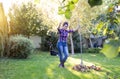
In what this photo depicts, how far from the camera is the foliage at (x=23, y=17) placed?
1939cm

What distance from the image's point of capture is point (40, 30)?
68.1ft

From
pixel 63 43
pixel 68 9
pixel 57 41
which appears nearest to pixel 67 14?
pixel 68 9

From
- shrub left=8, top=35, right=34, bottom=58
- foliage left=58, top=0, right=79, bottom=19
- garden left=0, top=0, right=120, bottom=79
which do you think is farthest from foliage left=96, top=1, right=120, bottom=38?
shrub left=8, top=35, right=34, bottom=58

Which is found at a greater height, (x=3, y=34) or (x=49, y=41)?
(x=3, y=34)

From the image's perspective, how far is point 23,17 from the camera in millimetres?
19344

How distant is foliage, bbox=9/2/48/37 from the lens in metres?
19.4

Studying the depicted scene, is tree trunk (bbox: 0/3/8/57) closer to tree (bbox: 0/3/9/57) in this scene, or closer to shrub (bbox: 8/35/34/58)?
tree (bbox: 0/3/9/57)

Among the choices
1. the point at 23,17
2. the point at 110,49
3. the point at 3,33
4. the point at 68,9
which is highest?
the point at 23,17

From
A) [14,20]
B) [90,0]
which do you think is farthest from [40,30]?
[90,0]

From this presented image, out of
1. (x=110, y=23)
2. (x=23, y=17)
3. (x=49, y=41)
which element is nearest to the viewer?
(x=110, y=23)

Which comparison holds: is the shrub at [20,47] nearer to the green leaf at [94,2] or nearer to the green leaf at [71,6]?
the green leaf at [71,6]

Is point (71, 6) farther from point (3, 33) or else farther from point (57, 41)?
point (57, 41)

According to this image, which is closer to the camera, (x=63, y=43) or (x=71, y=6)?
(x=71, y=6)

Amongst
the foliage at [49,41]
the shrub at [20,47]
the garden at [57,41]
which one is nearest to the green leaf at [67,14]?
the garden at [57,41]
